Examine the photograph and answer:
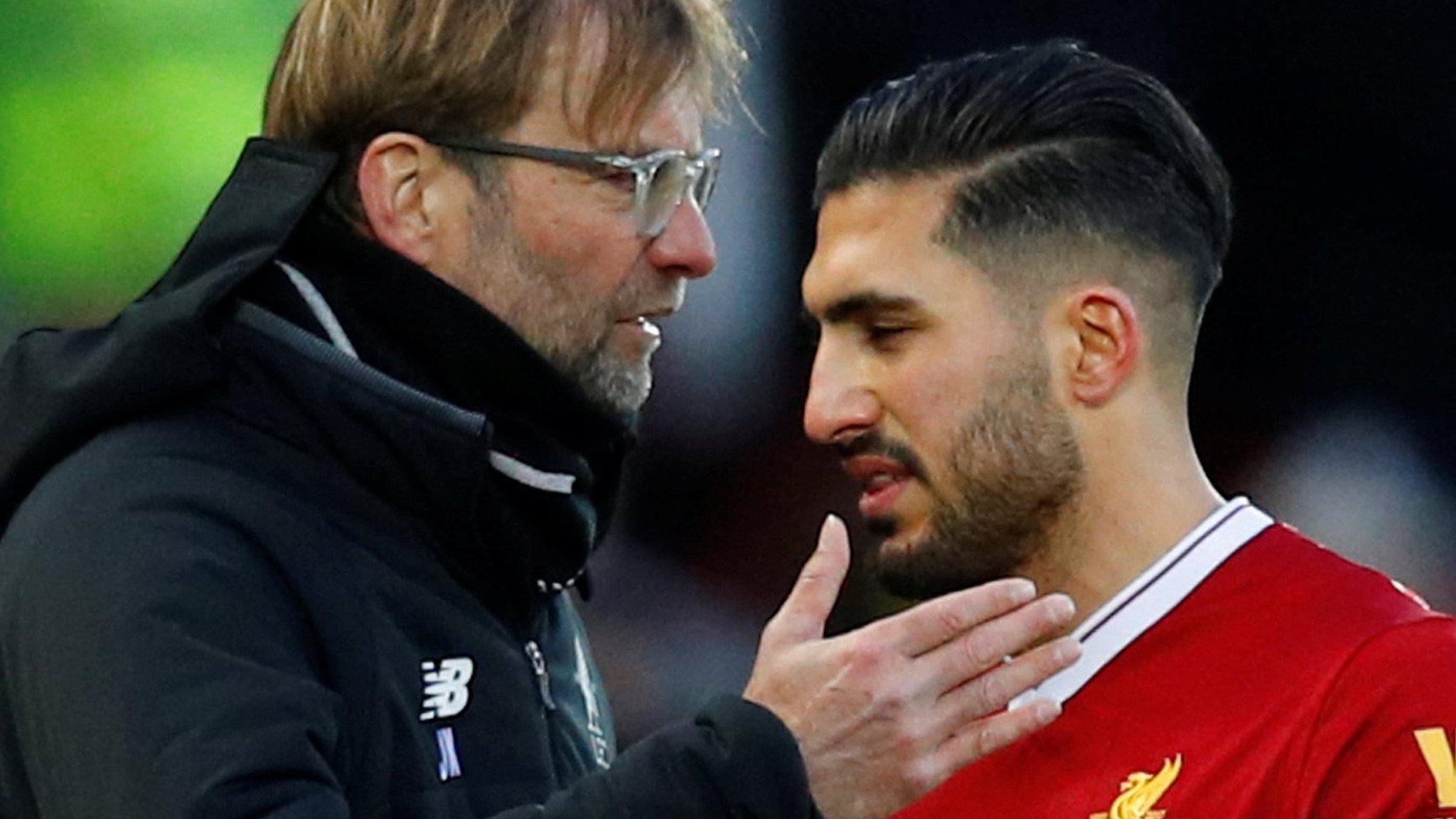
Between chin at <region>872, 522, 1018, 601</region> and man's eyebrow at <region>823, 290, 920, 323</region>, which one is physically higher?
man's eyebrow at <region>823, 290, 920, 323</region>

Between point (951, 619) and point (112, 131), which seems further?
point (112, 131)

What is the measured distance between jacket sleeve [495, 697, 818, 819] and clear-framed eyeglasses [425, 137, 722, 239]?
710mm

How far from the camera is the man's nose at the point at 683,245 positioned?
2.61m

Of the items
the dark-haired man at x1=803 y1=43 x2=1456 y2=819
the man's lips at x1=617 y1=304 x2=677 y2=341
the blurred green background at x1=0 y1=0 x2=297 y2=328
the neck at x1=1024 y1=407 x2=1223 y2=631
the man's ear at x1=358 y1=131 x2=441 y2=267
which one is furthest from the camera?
the blurred green background at x1=0 y1=0 x2=297 y2=328

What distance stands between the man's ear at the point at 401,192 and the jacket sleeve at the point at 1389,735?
107 centimetres

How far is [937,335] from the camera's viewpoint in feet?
7.81

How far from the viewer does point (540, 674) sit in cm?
246

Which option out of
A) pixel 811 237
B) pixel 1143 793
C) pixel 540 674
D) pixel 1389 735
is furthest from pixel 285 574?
pixel 811 237

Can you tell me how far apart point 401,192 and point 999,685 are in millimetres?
865

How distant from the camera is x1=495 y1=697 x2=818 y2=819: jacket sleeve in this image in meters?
2.05

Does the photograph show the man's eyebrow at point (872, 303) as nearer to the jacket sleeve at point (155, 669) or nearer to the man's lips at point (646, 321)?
the man's lips at point (646, 321)

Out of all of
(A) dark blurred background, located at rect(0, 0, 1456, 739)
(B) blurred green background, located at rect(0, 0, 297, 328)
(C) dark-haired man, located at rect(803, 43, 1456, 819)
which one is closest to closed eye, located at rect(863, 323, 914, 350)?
(C) dark-haired man, located at rect(803, 43, 1456, 819)

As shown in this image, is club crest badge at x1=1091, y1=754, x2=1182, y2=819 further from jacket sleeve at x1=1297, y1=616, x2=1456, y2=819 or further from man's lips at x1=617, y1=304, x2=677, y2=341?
man's lips at x1=617, y1=304, x2=677, y2=341

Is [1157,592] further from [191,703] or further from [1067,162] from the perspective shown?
[191,703]
